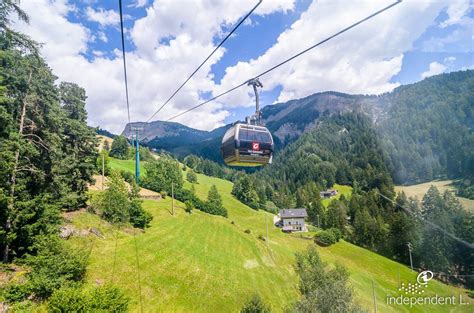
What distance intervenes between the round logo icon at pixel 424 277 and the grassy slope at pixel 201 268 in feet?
5.54

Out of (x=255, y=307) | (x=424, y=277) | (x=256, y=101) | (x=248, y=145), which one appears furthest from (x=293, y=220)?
(x=256, y=101)

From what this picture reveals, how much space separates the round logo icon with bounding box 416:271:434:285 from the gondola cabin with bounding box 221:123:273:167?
69.0m

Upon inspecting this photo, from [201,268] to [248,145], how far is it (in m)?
28.5

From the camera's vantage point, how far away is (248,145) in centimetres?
1694

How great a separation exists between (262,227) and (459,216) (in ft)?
183

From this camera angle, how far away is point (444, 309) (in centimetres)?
5222

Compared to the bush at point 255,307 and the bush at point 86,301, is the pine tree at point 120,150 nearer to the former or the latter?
the bush at point 255,307

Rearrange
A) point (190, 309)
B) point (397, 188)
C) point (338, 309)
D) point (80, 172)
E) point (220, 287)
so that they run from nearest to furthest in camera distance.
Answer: point (338, 309)
point (190, 309)
point (220, 287)
point (80, 172)
point (397, 188)

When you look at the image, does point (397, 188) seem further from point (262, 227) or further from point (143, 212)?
point (143, 212)

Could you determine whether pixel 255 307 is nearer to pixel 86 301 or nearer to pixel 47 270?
pixel 86 301

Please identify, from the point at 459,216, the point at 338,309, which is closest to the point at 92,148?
the point at 338,309

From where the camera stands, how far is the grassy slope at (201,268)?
31156 mm

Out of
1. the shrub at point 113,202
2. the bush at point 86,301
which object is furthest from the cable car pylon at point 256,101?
the shrub at point 113,202

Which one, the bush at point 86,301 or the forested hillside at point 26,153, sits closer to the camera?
the bush at point 86,301
